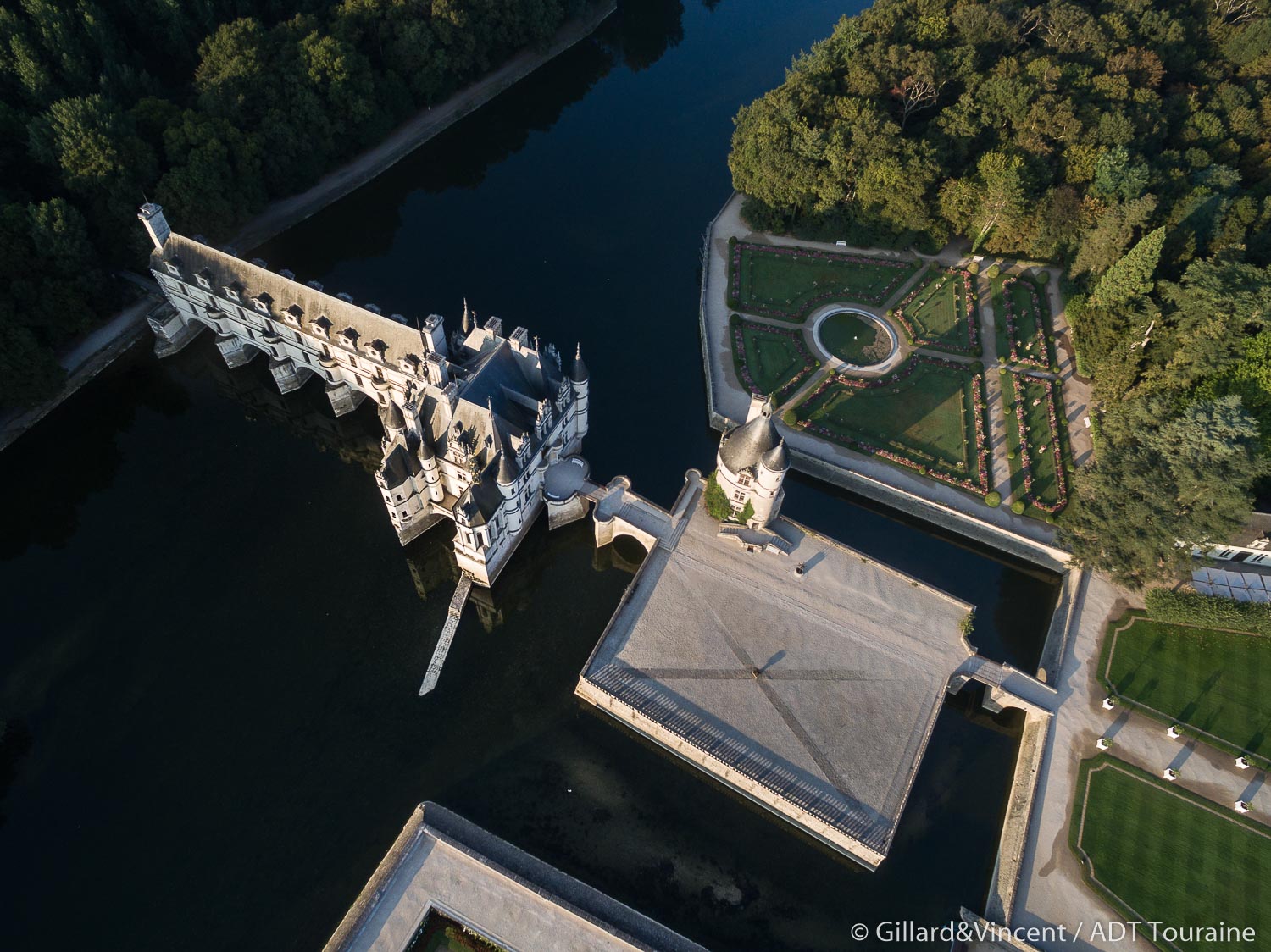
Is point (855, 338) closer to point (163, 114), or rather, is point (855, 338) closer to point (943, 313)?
point (943, 313)

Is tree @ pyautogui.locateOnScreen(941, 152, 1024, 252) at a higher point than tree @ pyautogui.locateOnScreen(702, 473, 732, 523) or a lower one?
higher

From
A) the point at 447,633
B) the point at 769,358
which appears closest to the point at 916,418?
the point at 769,358

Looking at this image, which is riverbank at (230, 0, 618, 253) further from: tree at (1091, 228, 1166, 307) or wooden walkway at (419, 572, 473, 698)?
tree at (1091, 228, 1166, 307)

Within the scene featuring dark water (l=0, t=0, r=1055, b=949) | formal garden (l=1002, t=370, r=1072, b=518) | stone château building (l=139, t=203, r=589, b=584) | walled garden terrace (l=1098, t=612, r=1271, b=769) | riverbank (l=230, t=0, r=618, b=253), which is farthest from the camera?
riverbank (l=230, t=0, r=618, b=253)

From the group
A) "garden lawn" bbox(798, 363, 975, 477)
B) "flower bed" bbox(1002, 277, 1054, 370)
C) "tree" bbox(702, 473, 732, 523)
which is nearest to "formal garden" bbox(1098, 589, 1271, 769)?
"garden lawn" bbox(798, 363, 975, 477)

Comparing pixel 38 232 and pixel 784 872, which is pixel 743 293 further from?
pixel 38 232

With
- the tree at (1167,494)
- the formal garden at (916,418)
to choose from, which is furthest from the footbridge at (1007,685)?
the formal garden at (916,418)
